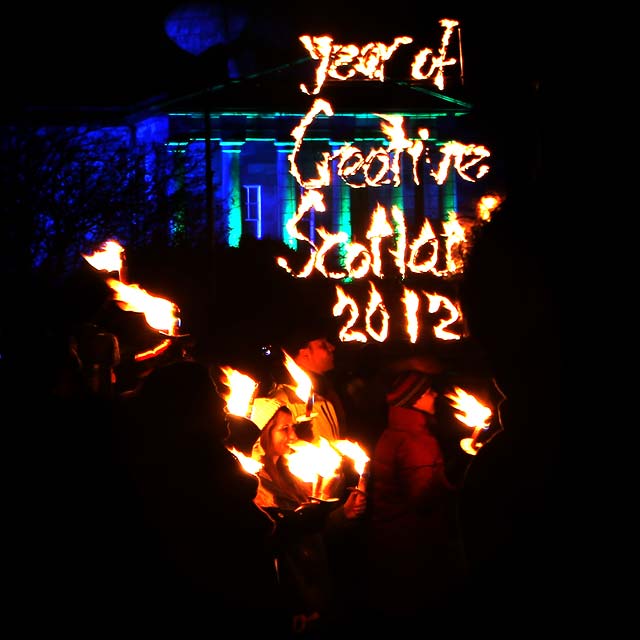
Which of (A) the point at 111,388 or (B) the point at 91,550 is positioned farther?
(A) the point at 111,388

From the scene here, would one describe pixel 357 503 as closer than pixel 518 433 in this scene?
No

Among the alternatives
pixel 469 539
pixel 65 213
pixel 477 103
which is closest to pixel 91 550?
pixel 469 539

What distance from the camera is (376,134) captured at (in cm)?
2700

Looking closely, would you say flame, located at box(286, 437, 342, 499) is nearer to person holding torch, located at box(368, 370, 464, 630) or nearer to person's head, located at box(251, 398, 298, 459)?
person's head, located at box(251, 398, 298, 459)

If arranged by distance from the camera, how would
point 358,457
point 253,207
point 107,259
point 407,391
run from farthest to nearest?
point 253,207 → point 407,391 → point 358,457 → point 107,259

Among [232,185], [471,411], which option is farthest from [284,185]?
[471,411]

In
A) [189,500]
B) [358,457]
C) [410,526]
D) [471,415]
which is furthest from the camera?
[358,457]

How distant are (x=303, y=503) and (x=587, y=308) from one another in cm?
441

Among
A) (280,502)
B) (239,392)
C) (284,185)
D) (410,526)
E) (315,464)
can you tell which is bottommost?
(410,526)

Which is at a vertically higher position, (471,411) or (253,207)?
(253,207)

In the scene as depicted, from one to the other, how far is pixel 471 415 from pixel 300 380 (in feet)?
4.88

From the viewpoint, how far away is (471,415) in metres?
7.25

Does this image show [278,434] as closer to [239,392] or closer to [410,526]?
[239,392]

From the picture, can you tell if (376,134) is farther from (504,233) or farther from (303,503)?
(504,233)
